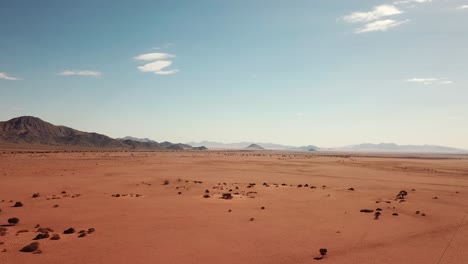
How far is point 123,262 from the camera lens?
13945mm

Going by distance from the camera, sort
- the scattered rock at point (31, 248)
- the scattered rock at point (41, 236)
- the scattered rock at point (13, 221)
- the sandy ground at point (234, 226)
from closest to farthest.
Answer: the scattered rock at point (31, 248) → the sandy ground at point (234, 226) → the scattered rock at point (41, 236) → the scattered rock at point (13, 221)

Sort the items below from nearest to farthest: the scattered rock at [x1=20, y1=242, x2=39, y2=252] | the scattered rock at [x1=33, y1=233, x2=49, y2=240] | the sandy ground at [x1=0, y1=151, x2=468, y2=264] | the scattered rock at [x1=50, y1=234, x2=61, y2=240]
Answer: the scattered rock at [x1=20, y1=242, x2=39, y2=252], the sandy ground at [x1=0, y1=151, x2=468, y2=264], the scattered rock at [x1=50, y1=234, x2=61, y2=240], the scattered rock at [x1=33, y1=233, x2=49, y2=240]

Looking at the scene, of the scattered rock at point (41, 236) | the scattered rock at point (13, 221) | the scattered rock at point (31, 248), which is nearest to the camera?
the scattered rock at point (31, 248)

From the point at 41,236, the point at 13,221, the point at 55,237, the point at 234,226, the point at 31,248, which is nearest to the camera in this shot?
the point at 31,248

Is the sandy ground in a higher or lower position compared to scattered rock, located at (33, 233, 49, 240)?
lower

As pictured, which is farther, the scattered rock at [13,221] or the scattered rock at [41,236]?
the scattered rock at [13,221]

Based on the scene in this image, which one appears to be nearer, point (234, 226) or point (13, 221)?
point (13, 221)

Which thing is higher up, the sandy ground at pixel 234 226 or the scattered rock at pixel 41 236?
the scattered rock at pixel 41 236

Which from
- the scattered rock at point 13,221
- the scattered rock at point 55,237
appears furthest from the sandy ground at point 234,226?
the scattered rock at point 13,221

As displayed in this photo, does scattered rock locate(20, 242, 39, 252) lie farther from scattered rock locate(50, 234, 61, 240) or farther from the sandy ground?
scattered rock locate(50, 234, 61, 240)

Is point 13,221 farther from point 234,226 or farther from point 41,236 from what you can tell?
point 234,226

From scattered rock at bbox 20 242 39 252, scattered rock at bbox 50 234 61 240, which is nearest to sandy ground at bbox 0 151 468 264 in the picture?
scattered rock at bbox 50 234 61 240

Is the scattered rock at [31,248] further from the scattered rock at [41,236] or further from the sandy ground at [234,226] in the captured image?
the scattered rock at [41,236]

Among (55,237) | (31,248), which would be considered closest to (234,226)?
(55,237)
